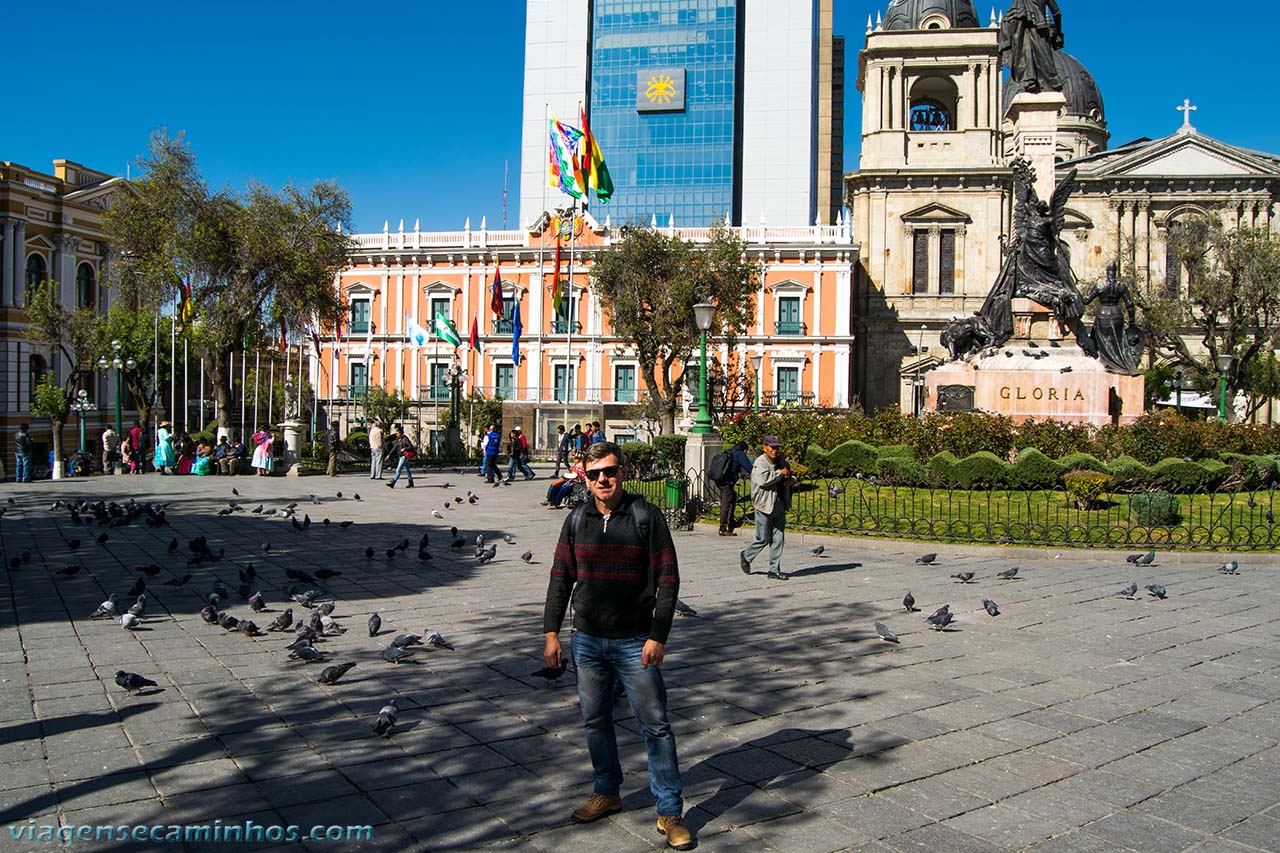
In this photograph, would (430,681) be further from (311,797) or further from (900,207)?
(900,207)

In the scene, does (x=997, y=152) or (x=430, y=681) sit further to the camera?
(x=997, y=152)

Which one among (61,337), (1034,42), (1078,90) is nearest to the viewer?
(1034,42)

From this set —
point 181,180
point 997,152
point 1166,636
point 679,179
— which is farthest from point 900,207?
point 1166,636

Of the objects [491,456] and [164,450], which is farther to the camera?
[164,450]

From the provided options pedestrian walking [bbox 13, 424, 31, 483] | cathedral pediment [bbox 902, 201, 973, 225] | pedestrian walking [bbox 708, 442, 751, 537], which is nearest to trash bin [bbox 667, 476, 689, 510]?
pedestrian walking [bbox 708, 442, 751, 537]

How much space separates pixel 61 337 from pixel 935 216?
40086 mm

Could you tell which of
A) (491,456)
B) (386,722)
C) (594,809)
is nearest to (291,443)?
(491,456)

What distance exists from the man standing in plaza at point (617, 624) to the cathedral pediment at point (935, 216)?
1878 inches

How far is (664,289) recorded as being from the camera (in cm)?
3105

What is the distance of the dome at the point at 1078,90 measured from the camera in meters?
60.1

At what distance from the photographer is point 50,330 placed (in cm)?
3569

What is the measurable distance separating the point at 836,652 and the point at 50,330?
121ft

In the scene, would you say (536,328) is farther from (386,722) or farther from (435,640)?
(386,722)

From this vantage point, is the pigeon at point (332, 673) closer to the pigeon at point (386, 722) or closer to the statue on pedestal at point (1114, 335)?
the pigeon at point (386, 722)
